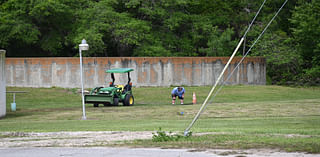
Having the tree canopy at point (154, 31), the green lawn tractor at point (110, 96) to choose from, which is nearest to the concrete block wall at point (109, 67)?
the tree canopy at point (154, 31)

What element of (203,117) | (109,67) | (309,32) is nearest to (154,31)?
(109,67)

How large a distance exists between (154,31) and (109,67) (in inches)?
337

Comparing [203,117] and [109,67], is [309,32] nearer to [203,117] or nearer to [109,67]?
[109,67]

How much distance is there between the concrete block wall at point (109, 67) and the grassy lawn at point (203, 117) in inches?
72.4

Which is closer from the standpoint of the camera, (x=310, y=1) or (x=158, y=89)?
(x=158, y=89)

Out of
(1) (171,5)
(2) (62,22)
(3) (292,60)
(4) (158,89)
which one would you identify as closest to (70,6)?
(2) (62,22)

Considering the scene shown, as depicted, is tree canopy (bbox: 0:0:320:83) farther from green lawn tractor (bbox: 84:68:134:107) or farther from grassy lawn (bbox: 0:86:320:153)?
green lawn tractor (bbox: 84:68:134:107)

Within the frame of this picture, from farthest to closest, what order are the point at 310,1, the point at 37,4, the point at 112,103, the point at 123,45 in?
the point at 310,1, the point at 123,45, the point at 37,4, the point at 112,103

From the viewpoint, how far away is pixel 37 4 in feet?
147

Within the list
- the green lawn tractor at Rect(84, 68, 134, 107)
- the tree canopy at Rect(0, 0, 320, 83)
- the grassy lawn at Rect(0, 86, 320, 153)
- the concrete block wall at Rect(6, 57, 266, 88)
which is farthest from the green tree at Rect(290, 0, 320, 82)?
the green lawn tractor at Rect(84, 68, 134, 107)

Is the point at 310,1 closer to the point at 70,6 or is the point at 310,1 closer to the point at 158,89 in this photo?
the point at 158,89

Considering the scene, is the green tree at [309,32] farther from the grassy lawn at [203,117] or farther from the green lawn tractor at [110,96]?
the green lawn tractor at [110,96]

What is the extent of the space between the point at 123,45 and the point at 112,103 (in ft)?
66.3

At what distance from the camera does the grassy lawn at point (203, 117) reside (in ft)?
36.6
